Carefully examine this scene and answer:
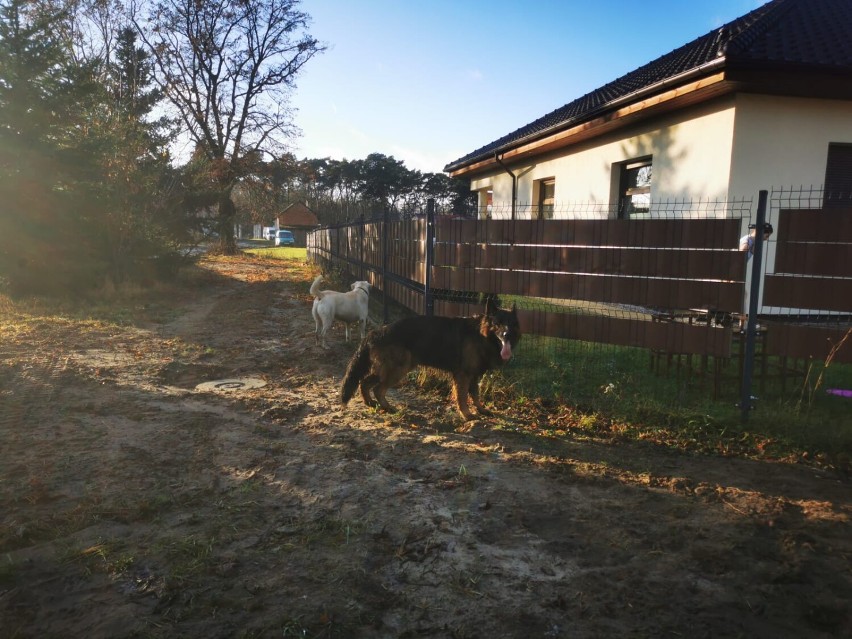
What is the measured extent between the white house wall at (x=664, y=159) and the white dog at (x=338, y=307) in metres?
3.18

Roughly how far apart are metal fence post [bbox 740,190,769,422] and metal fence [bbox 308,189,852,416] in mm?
18

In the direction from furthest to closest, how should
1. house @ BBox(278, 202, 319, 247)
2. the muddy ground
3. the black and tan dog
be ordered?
house @ BBox(278, 202, 319, 247) → the black and tan dog → the muddy ground

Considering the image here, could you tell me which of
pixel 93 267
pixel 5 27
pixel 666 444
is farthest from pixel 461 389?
pixel 5 27

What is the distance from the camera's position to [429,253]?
22.8 ft

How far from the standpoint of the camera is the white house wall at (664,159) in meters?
8.07

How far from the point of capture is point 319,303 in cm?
820

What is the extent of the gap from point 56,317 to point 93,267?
2.92 meters

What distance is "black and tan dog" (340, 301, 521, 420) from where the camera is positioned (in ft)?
17.1

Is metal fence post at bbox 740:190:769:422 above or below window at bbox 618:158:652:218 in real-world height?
below

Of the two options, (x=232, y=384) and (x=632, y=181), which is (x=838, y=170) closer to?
(x=632, y=181)

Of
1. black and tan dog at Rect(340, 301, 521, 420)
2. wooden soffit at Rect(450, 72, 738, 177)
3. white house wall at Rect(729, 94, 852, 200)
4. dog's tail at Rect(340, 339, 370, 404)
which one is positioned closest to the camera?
black and tan dog at Rect(340, 301, 521, 420)

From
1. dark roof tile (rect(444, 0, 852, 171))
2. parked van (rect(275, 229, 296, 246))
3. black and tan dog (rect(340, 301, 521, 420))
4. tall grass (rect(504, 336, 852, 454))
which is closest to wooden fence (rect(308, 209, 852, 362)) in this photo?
tall grass (rect(504, 336, 852, 454))

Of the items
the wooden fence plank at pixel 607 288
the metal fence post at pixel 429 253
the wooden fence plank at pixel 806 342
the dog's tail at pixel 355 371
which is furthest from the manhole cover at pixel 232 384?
the wooden fence plank at pixel 806 342

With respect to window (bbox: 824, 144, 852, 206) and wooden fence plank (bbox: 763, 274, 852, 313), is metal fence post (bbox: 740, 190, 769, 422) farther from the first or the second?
window (bbox: 824, 144, 852, 206)
